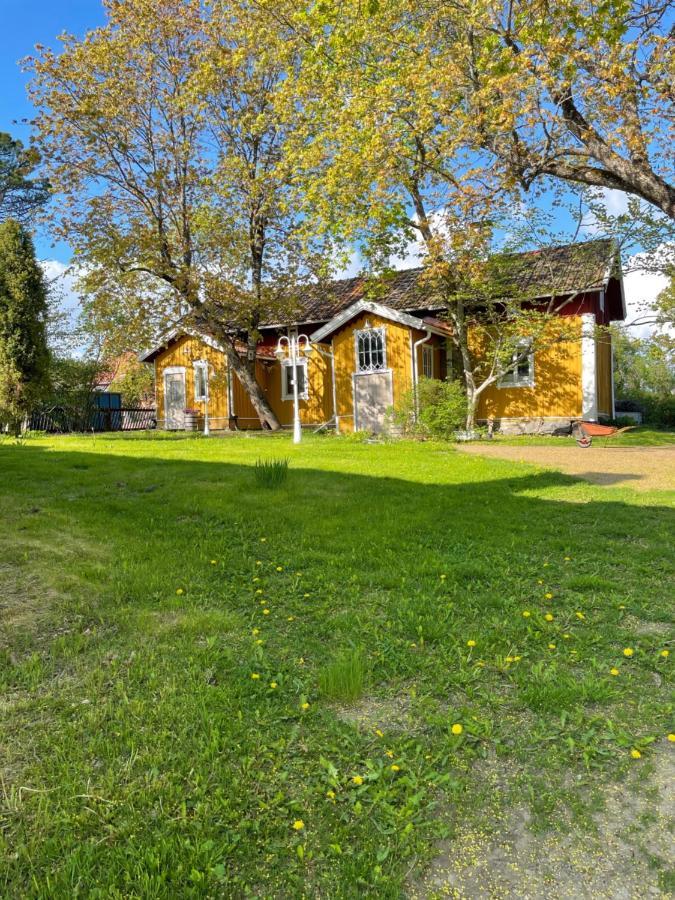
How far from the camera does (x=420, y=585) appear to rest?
383 centimetres

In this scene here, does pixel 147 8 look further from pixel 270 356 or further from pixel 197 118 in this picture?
pixel 270 356

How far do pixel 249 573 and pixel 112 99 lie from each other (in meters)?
19.6

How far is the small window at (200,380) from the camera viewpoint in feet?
79.8

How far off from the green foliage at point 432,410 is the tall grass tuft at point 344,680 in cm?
1274

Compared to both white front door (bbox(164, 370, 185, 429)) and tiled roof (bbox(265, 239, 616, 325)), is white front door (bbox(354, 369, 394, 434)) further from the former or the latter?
white front door (bbox(164, 370, 185, 429))

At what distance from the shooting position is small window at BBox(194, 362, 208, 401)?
2433 centimetres

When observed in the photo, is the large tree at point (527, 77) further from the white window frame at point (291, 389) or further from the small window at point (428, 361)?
the white window frame at point (291, 389)

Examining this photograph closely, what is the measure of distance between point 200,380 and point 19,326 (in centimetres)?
847

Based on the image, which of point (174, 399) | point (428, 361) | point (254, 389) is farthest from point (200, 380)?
point (428, 361)

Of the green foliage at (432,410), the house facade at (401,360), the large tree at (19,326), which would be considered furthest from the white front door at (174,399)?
the green foliage at (432,410)

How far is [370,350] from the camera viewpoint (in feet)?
64.4

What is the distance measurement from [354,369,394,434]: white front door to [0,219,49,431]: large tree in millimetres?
10236

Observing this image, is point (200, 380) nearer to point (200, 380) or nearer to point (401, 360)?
point (200, 380)

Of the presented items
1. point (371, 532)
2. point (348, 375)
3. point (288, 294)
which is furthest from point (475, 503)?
point (288, 294)
